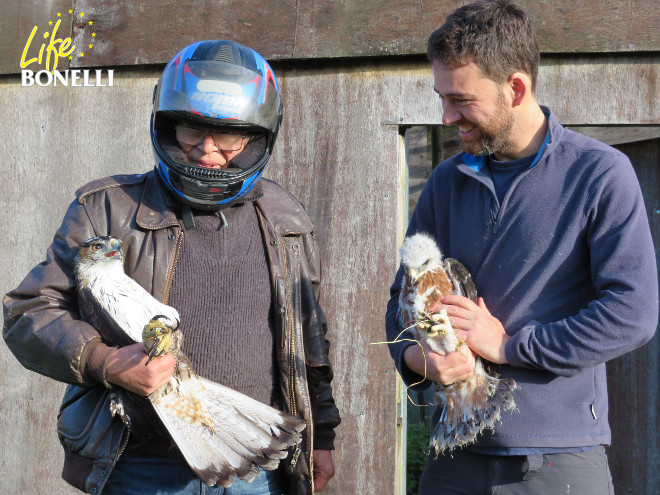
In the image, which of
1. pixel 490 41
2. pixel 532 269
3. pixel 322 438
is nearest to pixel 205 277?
pixel 322 438

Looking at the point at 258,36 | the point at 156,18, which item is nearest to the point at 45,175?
the point at 156,18

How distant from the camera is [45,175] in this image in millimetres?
4238

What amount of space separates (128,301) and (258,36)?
2.11 meters

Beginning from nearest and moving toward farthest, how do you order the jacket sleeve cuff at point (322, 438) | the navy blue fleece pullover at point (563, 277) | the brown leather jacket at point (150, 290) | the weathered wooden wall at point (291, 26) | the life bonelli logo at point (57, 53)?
the navy blue fleece pullover at point (563, 277), the brown leather jacket at point (150, 290), the jacket sleeve cuff at point (322, 438), the weathered wooden wall at point (291, 26), the life bonelli logo at point (57, 53)

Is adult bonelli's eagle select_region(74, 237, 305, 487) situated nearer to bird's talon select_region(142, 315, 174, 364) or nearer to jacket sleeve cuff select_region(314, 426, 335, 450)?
bird's talon select_region(142, 315, 174, 364)

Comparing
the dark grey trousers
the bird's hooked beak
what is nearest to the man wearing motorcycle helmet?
the bird's hooked beak

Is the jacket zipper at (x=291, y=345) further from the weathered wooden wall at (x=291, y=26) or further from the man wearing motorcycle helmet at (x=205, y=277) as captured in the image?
the weathered wooden wall at (x=291, y=26)

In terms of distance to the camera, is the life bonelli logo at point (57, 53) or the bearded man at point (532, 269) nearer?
the bearded man at point (532, 269)

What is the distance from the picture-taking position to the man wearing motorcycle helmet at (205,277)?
236cm

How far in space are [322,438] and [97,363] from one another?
94cm

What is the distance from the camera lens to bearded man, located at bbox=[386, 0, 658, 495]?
2.08m

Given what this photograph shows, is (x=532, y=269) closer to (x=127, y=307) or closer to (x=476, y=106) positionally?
(x=476, y=106)

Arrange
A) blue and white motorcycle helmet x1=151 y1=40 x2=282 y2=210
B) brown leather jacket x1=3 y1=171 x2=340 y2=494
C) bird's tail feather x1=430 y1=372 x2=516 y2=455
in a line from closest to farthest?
bird's tail feather x1=430 y1=372 x2=516 y2=455
brown leather jacket x1=3 y1=171 x2=340 y2=494
blue and white motorcycle helmet x1=151 y1=40 x2=282 y2=210

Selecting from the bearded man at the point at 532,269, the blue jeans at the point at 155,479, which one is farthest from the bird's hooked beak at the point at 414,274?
the blue jeans at the point at 155,479
